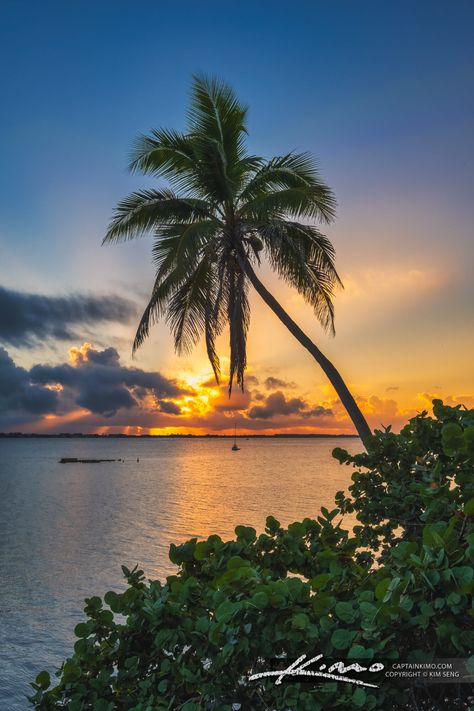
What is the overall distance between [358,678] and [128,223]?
34.8 feet

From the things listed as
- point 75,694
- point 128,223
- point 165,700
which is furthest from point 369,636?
point 128,223

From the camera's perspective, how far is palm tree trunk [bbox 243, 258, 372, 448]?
821 cm

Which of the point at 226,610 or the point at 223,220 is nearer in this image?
the point at 226,610

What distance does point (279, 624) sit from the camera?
2039 mm

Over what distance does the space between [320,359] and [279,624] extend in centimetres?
698

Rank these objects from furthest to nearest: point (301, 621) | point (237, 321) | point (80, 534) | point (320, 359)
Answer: point (80, 534) < point (237, 321) < point (320, 359) < point (301, 621)

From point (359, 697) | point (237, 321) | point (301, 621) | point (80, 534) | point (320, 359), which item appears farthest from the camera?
point (80, 534)

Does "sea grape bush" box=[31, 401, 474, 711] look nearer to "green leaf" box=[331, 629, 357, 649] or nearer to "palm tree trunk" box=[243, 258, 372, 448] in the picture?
"green leaf" box=[331, 629, 357, 649]

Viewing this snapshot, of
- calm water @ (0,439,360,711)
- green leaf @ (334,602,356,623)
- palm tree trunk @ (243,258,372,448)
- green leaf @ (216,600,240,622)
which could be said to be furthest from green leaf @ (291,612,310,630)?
calm water @ (0,439,360,711)

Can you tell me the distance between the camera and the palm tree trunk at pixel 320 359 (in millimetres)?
8211

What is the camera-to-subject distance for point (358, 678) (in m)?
1.87

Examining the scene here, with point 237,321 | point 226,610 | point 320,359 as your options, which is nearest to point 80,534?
point 237,321

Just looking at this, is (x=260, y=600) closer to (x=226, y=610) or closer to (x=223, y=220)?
(x=226, y=610)

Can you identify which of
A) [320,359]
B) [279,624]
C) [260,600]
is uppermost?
[320,359]
